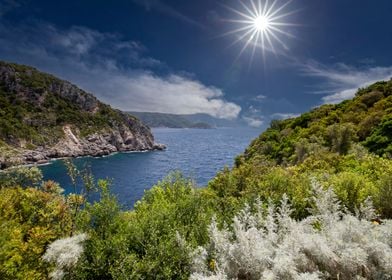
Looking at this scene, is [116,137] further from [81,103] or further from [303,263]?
[303,263]

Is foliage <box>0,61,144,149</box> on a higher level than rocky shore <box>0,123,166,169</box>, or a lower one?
higher

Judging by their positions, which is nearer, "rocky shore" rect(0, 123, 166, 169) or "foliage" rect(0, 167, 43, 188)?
"foliage" rect(0, 167, 43, 188)

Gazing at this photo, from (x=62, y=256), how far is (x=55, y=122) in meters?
138

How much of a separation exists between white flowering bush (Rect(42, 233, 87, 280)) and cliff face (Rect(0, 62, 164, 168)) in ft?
324

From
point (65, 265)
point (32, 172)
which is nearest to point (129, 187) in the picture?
point (32, 172)

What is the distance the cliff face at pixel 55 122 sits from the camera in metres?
110

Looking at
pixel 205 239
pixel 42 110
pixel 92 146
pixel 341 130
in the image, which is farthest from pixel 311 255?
pixel 42 110

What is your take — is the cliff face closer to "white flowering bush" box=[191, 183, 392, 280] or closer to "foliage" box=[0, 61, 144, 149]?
"foliage" box=[0, 61, 144, 149]

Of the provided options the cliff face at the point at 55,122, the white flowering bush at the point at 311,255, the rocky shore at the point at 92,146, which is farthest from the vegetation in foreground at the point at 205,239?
the cliff face at the point at 55,122

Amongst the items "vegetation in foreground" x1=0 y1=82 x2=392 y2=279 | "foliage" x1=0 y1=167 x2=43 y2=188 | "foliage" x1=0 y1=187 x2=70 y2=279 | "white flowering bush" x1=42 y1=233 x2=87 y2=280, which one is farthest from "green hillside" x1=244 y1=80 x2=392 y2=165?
"white flowering bush" x1=42 y1=233 x2=87 y2=280

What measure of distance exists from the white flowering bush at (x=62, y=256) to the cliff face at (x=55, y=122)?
324 ft

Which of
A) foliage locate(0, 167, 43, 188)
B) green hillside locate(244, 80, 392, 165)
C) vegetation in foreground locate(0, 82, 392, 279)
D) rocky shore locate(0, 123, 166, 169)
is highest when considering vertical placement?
green hillside locate(244, 80, 392, 165)

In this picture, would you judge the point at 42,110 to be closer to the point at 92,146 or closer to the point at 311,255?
the point at 92,146

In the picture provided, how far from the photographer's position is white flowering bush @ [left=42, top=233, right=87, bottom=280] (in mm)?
8633
